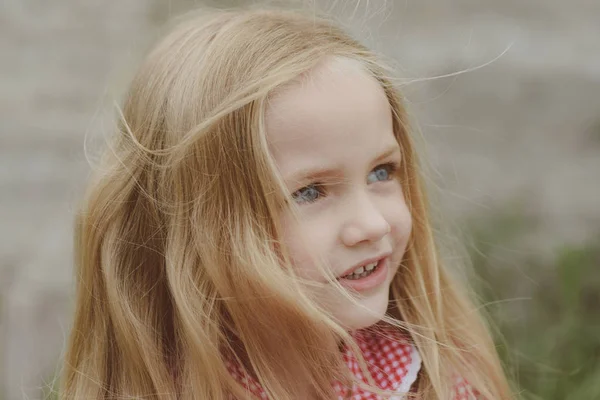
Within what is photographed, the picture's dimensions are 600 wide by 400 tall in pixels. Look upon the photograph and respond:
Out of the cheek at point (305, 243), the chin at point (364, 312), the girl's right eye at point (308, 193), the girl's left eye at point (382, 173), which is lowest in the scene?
the chin at point (364, 312)

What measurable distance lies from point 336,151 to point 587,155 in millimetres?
1642

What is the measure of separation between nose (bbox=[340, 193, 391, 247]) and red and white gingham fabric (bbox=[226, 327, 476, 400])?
207 millimetres

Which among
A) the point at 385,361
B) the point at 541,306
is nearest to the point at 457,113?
the point at 541,306

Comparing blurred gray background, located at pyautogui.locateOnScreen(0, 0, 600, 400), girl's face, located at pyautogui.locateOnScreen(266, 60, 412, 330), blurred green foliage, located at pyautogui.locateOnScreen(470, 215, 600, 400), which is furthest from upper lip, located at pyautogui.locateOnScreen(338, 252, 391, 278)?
blurred gray background, located at pyautogui.locateOnScreen(0, 0, 600, 400)

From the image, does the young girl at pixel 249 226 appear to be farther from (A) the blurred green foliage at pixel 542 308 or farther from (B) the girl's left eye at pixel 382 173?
→ (A) the blurred green foliage at pixel 542 308

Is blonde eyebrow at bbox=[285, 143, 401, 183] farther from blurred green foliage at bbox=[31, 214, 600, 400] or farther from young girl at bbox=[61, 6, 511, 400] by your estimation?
blurred green foliage at bbox=[31, 214, 600, 400]

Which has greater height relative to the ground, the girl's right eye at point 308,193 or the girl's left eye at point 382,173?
the girl's right eye at point 308,193

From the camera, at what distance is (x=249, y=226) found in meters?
1.12

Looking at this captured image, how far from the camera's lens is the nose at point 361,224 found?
3.60 ft

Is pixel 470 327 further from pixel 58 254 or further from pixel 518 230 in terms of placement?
pixel 58 254

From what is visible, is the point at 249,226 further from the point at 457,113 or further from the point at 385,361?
the point at 457,113

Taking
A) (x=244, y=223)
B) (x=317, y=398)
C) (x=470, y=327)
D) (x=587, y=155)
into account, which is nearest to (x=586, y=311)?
(x=587, y=155)

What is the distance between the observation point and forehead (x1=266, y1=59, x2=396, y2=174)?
1.08 m

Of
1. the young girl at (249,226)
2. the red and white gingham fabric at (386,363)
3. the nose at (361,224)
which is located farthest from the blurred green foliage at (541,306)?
the nose at (361,224)
